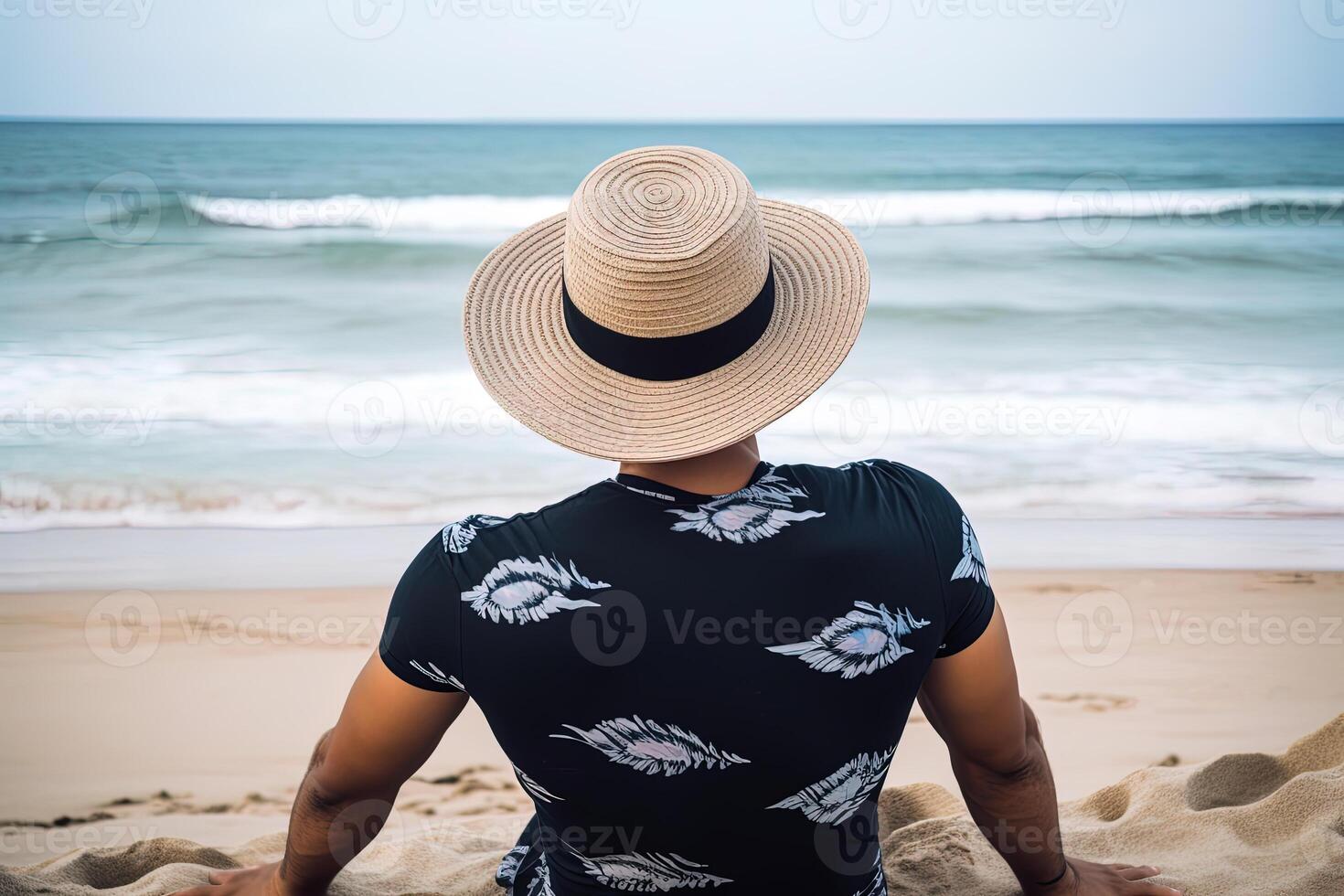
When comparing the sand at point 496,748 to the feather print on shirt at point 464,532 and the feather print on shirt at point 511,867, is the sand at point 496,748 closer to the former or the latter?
the feather print on shirt at point 511,867

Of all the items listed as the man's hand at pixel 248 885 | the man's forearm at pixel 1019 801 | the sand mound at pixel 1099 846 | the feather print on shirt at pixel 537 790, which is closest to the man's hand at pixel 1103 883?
the man's forearm at pixel 1019 801

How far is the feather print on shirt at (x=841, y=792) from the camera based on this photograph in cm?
114

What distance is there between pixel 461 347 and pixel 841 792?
7269 millimetres

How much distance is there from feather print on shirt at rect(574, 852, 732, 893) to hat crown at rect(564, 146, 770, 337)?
0.57 metres

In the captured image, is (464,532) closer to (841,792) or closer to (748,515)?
(748,515)

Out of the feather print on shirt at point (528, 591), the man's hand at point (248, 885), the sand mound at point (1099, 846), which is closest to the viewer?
the feather print on shirt at point (528, 591)

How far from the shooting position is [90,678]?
11.4 feet

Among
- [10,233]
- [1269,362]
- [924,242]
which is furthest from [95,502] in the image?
[924,242]

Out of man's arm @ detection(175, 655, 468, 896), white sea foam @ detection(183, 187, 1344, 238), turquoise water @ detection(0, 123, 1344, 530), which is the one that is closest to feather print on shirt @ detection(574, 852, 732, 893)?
man's arm @ detection(175, 655, 468, 896)

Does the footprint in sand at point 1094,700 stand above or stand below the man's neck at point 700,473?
below

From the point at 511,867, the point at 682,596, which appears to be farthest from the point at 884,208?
the point at 682,596

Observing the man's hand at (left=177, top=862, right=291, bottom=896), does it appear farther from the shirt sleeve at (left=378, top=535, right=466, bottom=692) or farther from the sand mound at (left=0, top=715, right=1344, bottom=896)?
the shirt sleeve at (left=378, top=535, right=466, bottom=692)

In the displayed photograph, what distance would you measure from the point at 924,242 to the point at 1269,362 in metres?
5.52

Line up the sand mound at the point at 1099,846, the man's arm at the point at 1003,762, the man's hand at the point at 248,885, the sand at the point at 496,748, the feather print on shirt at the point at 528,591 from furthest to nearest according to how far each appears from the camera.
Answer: the sand at the point at 496,748, the sand mound at the point at 1099,846, the man's hand at the point at 248,885, the man's arm at the point at 1003,762, the feather print on shirt at the point at 528,591
